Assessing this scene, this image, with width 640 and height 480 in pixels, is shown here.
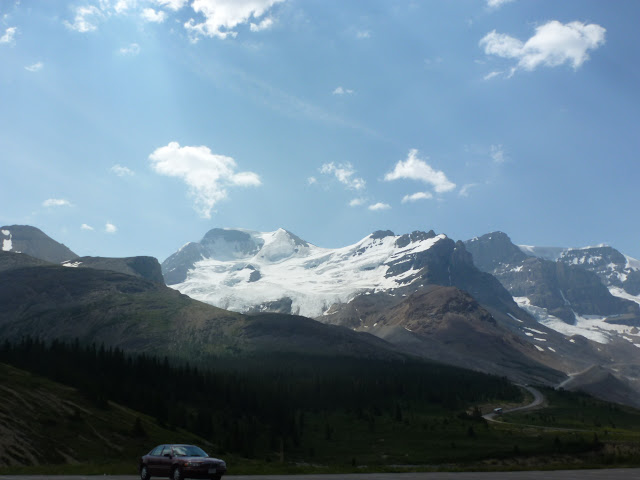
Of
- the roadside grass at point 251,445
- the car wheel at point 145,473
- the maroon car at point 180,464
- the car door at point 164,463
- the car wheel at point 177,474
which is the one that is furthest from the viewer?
the roadside grass at point 251,445

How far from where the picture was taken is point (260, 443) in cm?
15888

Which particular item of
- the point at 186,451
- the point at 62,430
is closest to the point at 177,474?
the point at 186,451

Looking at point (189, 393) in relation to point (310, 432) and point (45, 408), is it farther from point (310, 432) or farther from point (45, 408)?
point (45, 408)

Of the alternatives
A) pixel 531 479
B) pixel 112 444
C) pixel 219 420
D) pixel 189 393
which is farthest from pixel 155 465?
pixel 189 393

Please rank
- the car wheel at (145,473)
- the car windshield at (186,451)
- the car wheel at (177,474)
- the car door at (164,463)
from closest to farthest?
1. the car wheel at (177,474)
2. the car door at (164,463)
3. the car windshield at (186,451)
4. the car wheel at (145,473)

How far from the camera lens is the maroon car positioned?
40781 millimetres

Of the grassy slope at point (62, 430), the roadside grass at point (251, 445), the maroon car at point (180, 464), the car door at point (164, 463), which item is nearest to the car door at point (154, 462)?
the maroon car at point (180, 464)

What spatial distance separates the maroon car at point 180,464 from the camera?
40.8 m

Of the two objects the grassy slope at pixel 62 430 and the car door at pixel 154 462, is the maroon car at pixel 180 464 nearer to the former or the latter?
the car door at pixel 154 462

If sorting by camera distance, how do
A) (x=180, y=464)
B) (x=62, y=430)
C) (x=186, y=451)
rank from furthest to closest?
(x=62, y=430)
(x=186, y=451)
(x=180, y=464)

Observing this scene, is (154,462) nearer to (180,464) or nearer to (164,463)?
(164,463)

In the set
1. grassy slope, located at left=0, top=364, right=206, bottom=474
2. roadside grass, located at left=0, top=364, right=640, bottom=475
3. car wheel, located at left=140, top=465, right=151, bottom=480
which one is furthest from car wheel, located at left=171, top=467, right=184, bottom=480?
grassy slope, located at left=0, top=364, right=206, bottom=474

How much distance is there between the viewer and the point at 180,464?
41.3 meters

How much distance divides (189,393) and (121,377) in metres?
23.2
